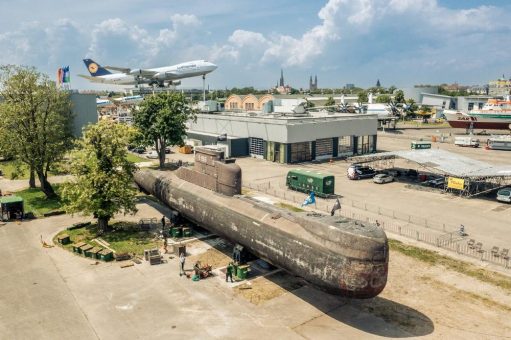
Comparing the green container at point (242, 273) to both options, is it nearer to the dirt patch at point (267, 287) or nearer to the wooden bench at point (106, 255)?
the dirt patch at point (267, 287)

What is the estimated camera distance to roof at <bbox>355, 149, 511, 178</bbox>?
4753 centimetres

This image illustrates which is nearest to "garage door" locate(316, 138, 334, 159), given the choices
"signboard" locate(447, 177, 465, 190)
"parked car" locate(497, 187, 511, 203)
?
"signboard" locate(447, 177, 465, 190)

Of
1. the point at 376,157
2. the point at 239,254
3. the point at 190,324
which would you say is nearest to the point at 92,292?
the point at 190,324

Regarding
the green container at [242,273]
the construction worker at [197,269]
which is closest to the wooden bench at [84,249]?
the construction worker at [197,269]

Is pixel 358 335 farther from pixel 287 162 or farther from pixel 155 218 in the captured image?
pixel 287 162

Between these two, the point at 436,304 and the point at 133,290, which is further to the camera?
the point at 133,290

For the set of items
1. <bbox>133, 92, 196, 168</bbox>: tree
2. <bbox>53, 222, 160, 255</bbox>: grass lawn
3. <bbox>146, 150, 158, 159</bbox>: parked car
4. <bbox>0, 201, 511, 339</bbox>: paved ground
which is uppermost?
<bbox>133, 92, 196, 168</bbox>: tree

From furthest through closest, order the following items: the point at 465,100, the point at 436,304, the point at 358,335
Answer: the point at 465,100
the point at 436,304
the point at 358,335

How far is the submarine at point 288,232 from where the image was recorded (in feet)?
69.7

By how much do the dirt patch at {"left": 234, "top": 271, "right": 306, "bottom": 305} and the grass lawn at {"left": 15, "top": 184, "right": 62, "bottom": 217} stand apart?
27641mm

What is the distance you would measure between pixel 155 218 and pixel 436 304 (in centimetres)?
2751

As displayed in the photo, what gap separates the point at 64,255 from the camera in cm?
3284

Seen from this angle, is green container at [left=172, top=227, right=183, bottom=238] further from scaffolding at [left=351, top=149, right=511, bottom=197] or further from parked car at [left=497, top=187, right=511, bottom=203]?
parked car at [left=497, top=187, right=511, bottom=203]

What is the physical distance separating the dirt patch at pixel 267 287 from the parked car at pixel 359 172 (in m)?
32.8
